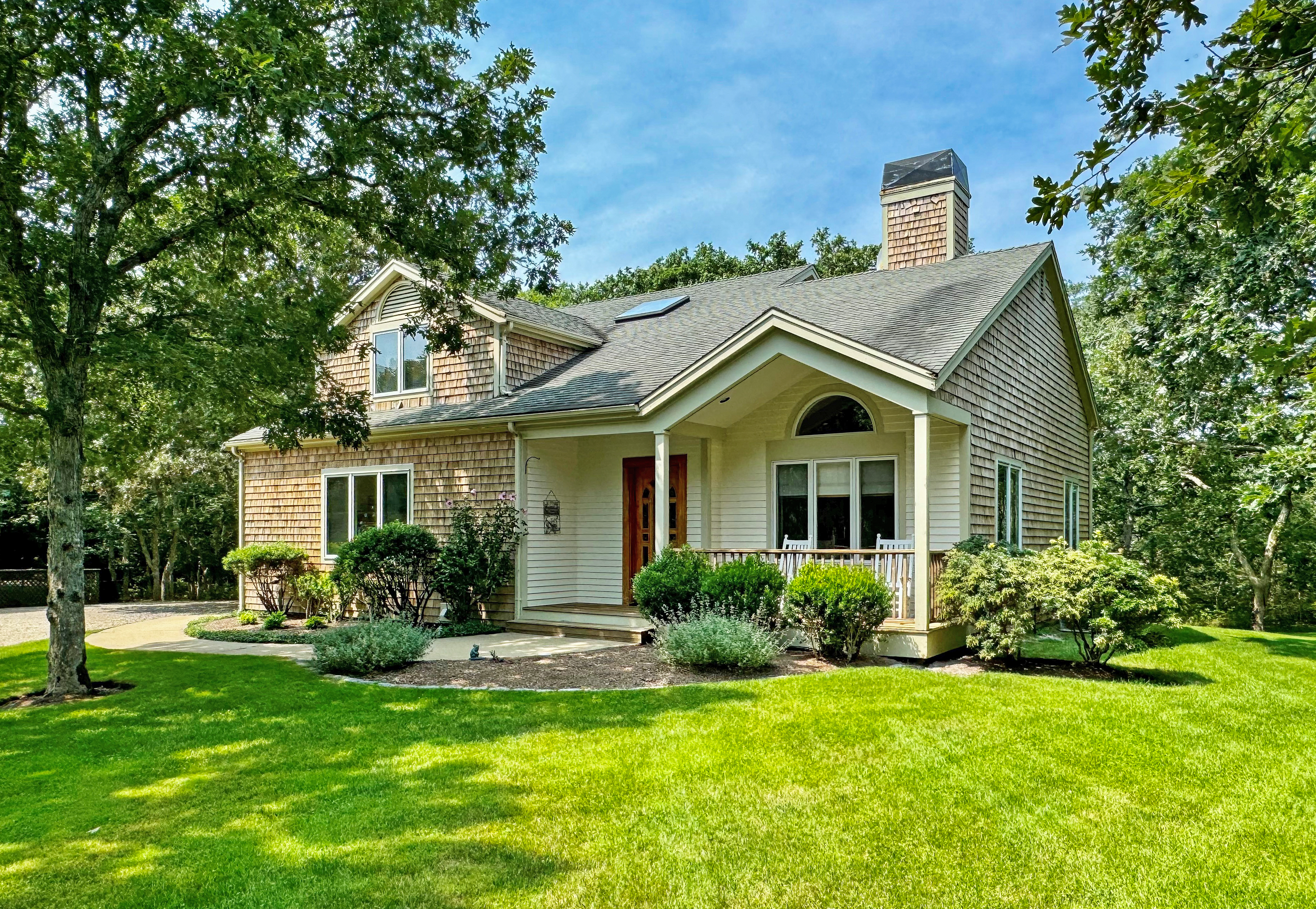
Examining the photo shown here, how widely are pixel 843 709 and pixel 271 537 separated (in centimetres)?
1308

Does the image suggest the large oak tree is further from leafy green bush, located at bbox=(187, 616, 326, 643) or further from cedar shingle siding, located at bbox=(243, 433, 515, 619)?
leafy green bush, located at bbox=(187, 616, 326, 643)

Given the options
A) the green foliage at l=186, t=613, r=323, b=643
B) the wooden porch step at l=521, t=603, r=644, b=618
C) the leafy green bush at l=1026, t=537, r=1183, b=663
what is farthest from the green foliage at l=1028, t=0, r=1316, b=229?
the green foliage at l=186, t=613, r=323, b=643

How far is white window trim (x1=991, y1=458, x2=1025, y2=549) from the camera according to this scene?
1146 centimetres

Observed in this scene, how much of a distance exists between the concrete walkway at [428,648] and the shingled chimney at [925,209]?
8913mm

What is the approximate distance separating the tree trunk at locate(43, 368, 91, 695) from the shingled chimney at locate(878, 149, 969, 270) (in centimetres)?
1262

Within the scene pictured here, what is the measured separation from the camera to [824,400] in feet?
38.8

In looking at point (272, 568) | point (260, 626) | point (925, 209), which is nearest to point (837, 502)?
point (925, 209)

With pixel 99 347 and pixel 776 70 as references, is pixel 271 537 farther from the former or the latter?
pixel 776 70

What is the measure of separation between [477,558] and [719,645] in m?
5.06

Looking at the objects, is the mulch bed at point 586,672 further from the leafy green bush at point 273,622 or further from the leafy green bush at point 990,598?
the leafy green bush at point 273,622

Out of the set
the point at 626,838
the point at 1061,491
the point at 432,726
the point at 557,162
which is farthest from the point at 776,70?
the point at 626,838

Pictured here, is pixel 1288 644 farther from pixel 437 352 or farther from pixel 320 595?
pixel 320 595

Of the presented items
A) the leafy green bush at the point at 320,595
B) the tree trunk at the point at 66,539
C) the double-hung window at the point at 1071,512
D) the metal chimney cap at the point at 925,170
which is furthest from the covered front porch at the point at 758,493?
the double-hung window at the point at 1071,512

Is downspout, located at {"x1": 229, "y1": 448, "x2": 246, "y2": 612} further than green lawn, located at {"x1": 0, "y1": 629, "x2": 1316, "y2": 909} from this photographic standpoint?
Yes
